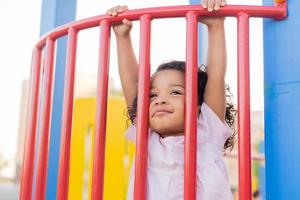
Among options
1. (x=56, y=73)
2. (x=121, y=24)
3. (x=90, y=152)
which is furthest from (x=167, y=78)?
(x=90, y=152)

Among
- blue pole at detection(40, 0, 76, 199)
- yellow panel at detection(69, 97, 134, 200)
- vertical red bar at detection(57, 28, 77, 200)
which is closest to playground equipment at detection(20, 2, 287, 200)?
vertical red bar at detection(57, 28, 77, 200)

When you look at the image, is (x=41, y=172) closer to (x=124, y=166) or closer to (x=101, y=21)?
(x=101, y=21)

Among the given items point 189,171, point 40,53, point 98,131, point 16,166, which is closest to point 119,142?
point 40,53

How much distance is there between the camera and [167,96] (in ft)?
2.87

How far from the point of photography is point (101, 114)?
0.75 meters

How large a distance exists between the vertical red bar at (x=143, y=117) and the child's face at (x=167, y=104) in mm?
171

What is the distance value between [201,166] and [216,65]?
0.22 meters

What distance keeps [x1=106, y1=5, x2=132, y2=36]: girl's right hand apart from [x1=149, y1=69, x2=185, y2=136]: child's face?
0.47 feet

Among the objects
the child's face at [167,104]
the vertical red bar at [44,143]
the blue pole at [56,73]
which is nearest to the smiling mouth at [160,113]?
the child's face at [167,104]

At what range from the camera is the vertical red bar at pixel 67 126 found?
77 centimetres

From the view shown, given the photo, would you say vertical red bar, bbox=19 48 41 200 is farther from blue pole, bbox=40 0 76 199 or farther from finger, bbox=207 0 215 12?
finger, bbox=207 0 215 12

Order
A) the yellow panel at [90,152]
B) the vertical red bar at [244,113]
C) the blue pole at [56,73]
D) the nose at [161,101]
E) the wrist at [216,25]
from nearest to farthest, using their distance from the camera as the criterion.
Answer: the vertical red bar at [244,113] < the wrist at [216,25] < the nose at [161,101] < the blue pole at [56,73] < the yellow panel at [90,152]

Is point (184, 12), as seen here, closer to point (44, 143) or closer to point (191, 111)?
point (191, 111)

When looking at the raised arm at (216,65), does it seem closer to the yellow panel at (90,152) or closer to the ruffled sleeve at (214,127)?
the ruffled sleeve at (214,127)
